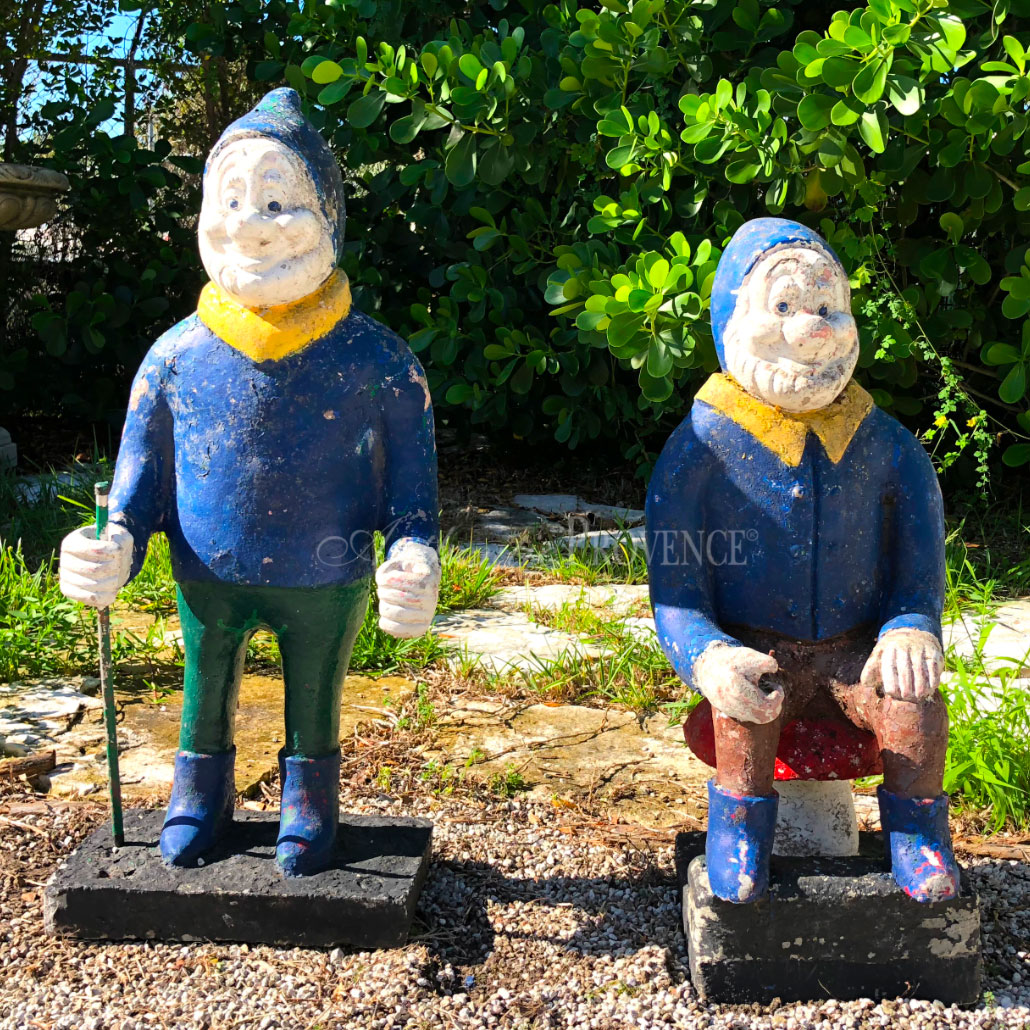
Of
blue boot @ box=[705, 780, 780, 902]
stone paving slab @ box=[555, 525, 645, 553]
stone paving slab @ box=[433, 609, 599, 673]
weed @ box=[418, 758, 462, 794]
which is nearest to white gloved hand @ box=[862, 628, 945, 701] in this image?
blue boot @ box=[705, 780, 780, 902]

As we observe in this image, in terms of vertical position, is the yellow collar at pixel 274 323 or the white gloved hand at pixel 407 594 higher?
the yellow collar at pixel 274 323

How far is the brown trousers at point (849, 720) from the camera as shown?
77.9 inches

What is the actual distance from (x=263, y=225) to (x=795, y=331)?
0.92 meters

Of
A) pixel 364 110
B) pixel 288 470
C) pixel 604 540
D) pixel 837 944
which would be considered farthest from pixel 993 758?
pixel 364 110

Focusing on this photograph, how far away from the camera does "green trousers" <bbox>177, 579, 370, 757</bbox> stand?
217 centimetres

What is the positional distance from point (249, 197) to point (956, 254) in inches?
113

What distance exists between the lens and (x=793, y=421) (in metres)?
2.09

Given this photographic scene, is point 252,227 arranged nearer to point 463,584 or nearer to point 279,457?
point 279,457

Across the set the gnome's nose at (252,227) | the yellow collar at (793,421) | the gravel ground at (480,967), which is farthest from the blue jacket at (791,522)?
the gnome's nose at (252,227)

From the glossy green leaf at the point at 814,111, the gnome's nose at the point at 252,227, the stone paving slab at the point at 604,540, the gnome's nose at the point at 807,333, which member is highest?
the glossy green leaf at the point at 814,111

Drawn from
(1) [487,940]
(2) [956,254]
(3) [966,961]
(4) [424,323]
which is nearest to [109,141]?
(4) [424,323]

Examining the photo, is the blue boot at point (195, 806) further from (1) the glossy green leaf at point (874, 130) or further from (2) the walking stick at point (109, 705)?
(1) the glossy green leaf at point (874, 130)

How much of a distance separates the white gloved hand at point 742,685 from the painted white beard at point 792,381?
0.44 m

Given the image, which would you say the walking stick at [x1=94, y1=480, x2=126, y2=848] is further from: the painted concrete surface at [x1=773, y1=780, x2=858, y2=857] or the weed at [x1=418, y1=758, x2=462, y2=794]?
the painted concrete surface at [x1=773, y1=780, x2=858, y2=857]
